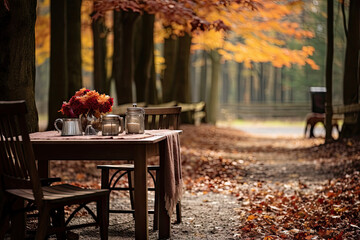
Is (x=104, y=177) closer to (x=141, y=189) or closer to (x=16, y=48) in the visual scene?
(x=141, y=189)

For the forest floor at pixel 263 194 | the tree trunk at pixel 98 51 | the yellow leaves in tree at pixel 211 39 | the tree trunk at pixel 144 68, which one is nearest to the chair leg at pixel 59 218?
the forest floor at pixel 263 194

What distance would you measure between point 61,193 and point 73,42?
21.5ft

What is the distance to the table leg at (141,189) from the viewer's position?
4.43m

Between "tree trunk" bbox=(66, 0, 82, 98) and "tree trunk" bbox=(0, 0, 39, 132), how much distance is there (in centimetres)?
428

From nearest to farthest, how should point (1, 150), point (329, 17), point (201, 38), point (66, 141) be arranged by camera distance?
point (1, 150) → point (66, 141) → point (329, 17) → point (201, 38)

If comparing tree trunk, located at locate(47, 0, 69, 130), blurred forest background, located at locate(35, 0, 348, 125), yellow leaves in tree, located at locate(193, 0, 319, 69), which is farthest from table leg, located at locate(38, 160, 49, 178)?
yellow leaves in tree, located at locate(193, 0, 319, 69)

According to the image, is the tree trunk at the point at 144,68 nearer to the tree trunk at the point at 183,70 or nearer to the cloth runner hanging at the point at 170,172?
the tree trunk at the point at 183,70

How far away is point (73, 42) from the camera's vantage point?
10.2 meters

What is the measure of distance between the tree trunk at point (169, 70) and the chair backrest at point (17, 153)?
51.5 ft

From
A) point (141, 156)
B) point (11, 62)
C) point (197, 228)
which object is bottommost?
point (197, 228)

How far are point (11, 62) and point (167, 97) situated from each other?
14.0 meters

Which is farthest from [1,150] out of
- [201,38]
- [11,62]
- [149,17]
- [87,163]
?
[201,38]

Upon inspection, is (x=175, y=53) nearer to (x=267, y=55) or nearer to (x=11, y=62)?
(x=267, y=55)

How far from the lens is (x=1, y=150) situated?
12.6 feet
